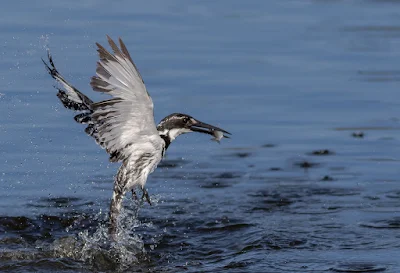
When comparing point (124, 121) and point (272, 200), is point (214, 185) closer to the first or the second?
point (272, 200)

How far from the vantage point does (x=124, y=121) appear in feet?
25.8

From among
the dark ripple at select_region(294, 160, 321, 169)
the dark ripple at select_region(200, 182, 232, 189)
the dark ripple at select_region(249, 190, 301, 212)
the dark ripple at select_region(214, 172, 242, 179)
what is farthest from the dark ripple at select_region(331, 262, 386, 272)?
the dark ripple at select_region(294, 160, 321, 169)

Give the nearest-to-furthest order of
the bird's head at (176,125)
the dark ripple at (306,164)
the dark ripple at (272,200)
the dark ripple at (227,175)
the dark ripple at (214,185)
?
the bird's head at (176,125) < the dark ripple at (272,200) < the dark ripple at (214,185) < the dark ripple at (227,175) < the dark ripple at (306,164)

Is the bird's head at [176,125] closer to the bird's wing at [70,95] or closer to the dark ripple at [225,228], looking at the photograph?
the bird's wing at [70,95]

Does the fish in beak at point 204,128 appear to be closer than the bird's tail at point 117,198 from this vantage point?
Yes

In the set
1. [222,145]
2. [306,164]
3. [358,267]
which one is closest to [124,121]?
[358,267]

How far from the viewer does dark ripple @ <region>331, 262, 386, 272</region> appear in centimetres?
788

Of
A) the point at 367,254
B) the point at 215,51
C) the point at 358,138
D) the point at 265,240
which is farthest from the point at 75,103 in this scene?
the point at 215,51

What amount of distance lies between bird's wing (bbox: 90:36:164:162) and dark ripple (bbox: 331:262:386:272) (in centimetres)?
147

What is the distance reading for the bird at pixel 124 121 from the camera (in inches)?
295

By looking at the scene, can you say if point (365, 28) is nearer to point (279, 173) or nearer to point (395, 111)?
point (395, 111)

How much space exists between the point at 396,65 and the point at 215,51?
6.89 feet

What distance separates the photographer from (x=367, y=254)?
822 cm

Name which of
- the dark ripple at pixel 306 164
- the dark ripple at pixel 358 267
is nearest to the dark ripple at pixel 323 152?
the dark ripple at pixel 306 164
